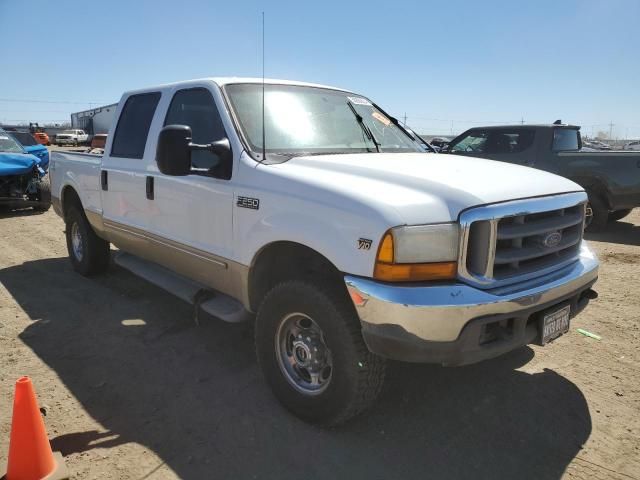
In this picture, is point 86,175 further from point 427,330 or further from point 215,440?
point 427,330

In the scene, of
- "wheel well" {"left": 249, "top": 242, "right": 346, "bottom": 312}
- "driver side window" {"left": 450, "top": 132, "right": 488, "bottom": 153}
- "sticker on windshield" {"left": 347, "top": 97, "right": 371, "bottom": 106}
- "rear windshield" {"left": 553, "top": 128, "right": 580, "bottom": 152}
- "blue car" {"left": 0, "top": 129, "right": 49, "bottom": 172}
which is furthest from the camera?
"blue car" {"left": 0, "top": 129, "right": 49, "bottom": 172}

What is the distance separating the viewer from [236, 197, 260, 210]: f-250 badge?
9.96ft

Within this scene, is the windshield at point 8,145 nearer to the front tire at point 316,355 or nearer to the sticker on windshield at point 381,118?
the sticker on windshield at point 381,118

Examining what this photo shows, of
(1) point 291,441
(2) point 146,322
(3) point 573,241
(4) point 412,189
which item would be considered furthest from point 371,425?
(2) point 146,322

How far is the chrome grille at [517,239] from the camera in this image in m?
2.43

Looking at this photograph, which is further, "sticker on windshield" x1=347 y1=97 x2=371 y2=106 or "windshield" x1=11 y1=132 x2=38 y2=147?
"windshield" x1=11 y1=132 x2=38 y2=147

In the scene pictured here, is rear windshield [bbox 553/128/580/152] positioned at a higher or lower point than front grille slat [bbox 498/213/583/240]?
higher

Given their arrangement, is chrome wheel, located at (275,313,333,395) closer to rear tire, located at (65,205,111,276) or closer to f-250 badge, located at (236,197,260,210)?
f-250 badge, located at (236,197,260,210)

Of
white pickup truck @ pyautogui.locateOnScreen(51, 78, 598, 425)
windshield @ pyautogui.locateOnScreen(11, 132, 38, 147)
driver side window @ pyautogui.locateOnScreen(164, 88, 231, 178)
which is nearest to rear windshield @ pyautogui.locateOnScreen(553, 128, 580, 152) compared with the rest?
white pickup truck @ pyautogui.locateOnScreen(51, 78, 598, 425)

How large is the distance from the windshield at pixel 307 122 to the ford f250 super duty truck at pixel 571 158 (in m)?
5.40

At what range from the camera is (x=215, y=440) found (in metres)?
2.81

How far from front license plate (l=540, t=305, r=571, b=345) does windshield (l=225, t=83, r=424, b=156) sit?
5.59ft

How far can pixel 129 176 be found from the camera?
4.43 m

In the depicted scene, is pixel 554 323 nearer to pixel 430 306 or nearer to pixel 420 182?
pixel 430 306
